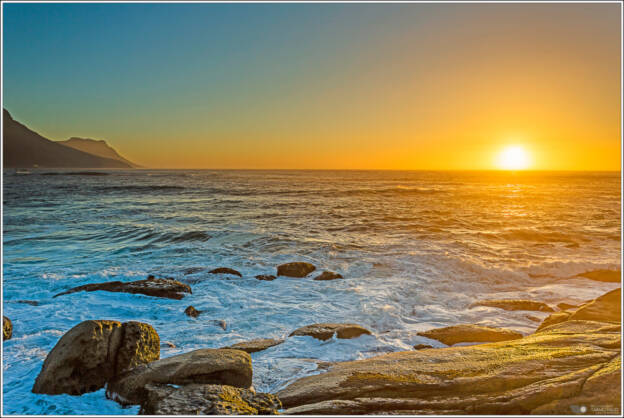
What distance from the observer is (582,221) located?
909 inches

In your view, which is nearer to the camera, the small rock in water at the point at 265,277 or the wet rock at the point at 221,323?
the wet rock at the point at 221,323

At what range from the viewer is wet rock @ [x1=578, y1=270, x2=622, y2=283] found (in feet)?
38.8

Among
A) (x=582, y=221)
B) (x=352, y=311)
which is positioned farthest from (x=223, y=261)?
(x=582, y=221)

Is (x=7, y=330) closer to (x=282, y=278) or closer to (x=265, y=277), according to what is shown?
(x=265, y=277)

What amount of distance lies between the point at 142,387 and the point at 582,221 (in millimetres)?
27184

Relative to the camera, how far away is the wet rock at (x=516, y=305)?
8923mm

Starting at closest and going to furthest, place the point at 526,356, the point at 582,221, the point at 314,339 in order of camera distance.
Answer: the point at 526,356 → the point at 314,339 → the point at 582,221

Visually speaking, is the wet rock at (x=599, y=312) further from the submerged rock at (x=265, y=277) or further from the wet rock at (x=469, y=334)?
the submerged rock at (x=265, y=277)

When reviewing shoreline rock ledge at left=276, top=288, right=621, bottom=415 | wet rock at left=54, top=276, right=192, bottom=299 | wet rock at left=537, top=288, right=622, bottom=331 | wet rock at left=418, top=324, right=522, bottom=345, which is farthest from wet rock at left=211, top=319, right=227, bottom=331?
wet rock at left=537, top=288, right=622, bottom=331

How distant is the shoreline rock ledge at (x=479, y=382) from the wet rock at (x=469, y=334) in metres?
1.42

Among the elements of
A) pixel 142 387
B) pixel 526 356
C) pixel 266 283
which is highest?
pixel 526 356

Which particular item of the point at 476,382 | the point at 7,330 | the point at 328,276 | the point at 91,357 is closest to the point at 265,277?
the point at 328,276

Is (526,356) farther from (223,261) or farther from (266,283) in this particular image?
(223,261)

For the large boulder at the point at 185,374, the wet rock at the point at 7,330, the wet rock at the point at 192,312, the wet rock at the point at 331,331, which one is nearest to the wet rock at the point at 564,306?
the wet rock at the point at 331,331
